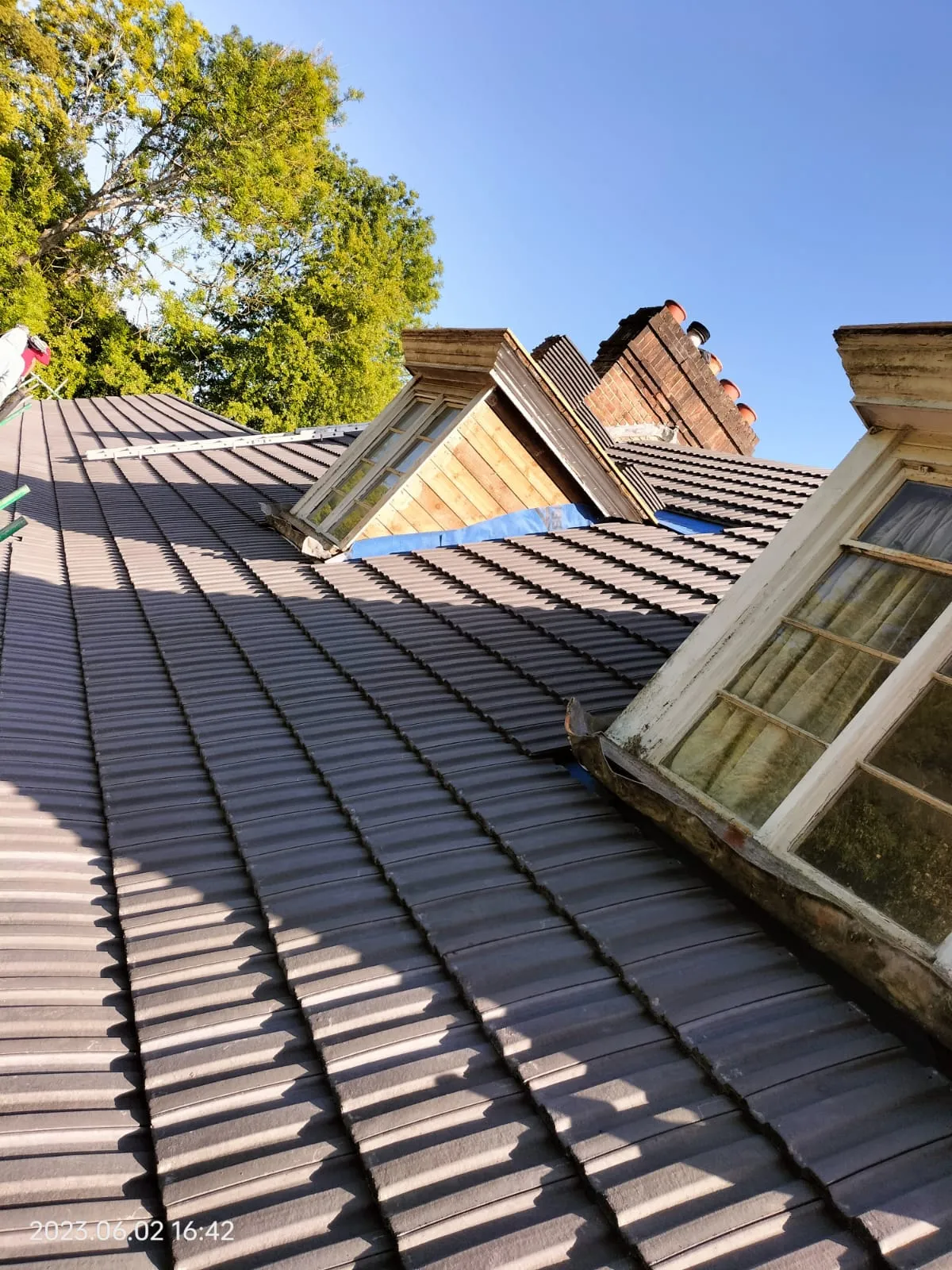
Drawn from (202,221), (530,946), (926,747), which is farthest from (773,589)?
(202,221)

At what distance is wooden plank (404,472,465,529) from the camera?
592 cm

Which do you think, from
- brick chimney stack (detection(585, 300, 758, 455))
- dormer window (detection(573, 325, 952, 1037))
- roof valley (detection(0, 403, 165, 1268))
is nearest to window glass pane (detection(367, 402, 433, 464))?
roof valley (detection(0, 403, 165, 1268))

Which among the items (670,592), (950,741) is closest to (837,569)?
(950,741)

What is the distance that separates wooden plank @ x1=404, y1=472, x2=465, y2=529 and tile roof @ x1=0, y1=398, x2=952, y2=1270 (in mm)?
2231

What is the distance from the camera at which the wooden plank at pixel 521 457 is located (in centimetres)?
596

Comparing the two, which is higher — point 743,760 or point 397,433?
point 397,433

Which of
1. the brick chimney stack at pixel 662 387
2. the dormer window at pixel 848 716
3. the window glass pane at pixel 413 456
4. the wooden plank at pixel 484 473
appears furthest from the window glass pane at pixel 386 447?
the brick chimney stack at pixel 662 387

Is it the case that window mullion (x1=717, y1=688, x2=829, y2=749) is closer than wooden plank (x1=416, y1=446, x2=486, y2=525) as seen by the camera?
Yes

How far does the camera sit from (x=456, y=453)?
5.97 metres

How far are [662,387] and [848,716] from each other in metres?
13.0

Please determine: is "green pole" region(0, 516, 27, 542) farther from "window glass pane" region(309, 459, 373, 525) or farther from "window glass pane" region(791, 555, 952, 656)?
"window glass pane" region(791, 555, 952, 656)

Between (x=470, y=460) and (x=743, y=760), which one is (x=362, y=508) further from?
(x=743, y=760)

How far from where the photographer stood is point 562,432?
20.1 ft

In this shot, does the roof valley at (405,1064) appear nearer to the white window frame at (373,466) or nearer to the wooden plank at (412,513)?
the wooden plank at (412,513)
